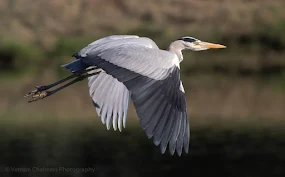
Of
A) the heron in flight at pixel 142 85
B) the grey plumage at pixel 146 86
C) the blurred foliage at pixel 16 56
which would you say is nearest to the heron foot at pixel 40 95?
the heron in flight at pixel 142 85

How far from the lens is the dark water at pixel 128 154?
1144 cm

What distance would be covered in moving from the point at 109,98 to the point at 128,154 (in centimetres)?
444

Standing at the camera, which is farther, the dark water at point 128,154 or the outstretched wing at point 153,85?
the dark water at point 128,154

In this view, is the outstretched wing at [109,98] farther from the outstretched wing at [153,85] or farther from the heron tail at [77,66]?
the outstretched wing at [153,85]

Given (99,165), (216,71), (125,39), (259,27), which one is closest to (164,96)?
(125,39)

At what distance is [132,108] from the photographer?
17969mm

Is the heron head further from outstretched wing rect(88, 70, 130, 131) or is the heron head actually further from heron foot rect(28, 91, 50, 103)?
heron foot rect(28, 91, 50, 103)

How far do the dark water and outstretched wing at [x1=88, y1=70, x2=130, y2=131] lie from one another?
3.06 m

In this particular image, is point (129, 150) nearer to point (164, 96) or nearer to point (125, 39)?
point (125, 39)

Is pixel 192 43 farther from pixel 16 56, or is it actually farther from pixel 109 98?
pixel 16 56

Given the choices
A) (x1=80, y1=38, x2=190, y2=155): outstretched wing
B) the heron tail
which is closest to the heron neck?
(x1=80, y1=38, x2=190, y2=155): outstretched wing

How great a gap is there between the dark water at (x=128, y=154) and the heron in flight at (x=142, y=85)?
309 centimetres

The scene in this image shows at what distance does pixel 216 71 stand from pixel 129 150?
1145cm

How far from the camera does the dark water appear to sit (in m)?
11.4
